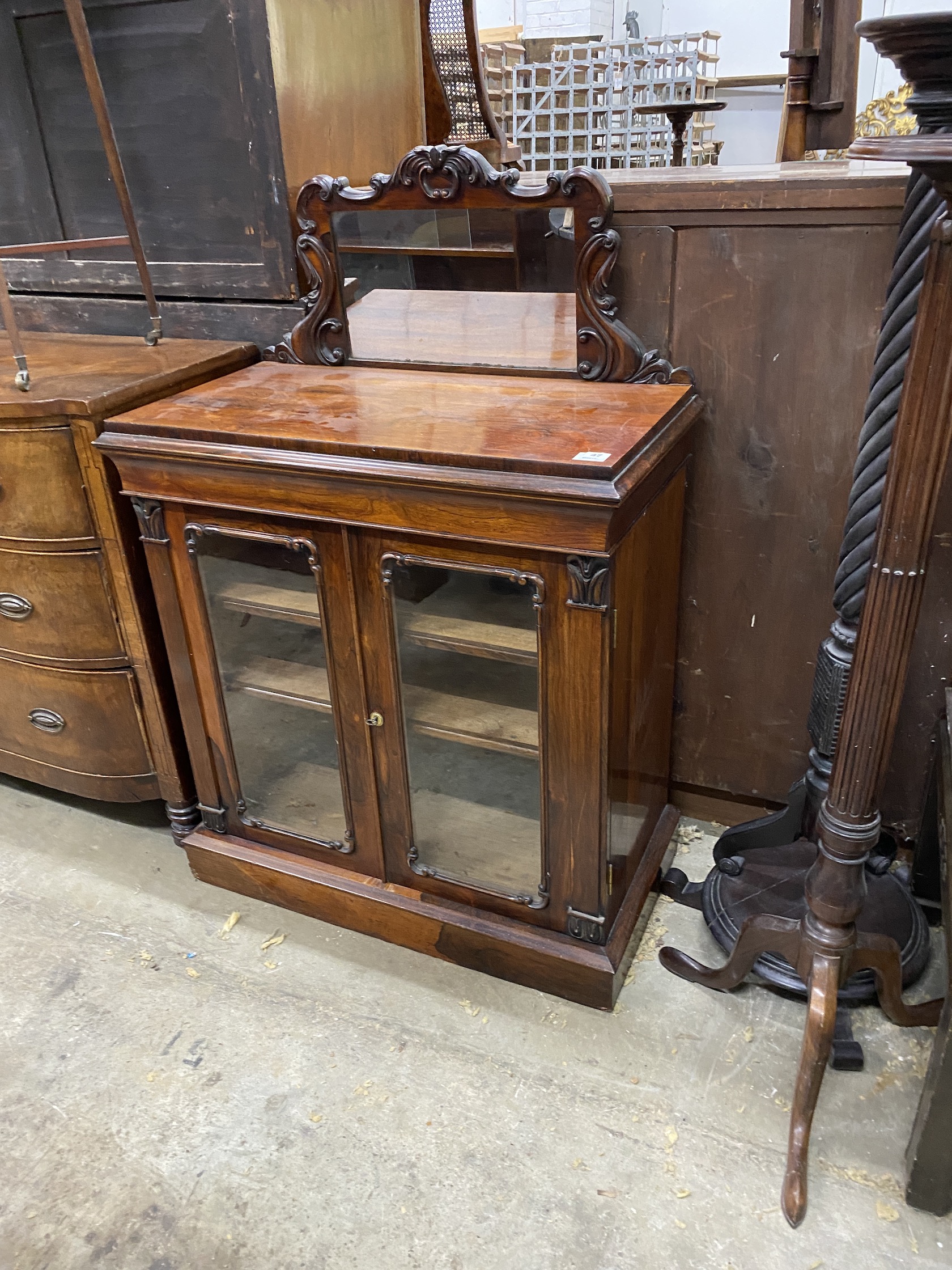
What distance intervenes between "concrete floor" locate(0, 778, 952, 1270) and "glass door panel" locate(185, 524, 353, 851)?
228 mm

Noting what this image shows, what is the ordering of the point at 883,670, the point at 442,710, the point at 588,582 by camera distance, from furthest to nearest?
the point at 442,710 → the point at 588,582 → the point at 883,670

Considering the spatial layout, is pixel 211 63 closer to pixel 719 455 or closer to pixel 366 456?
pixel 366 456

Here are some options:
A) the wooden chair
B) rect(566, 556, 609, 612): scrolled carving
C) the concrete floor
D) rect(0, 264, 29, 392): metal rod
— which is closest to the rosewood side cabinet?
rect(566, 556, 609, 612): scrolled carving

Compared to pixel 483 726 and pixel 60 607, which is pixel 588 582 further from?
pixel 60 607

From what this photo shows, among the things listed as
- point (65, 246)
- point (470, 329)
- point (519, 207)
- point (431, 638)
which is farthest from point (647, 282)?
point (65, 246)

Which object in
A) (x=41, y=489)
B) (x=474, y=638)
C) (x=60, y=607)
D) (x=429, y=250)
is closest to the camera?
(x=474, y=638)

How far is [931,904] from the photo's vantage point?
163cm

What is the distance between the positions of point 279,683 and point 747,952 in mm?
884

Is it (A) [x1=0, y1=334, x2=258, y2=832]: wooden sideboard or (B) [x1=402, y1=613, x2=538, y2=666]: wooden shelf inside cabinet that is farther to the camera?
(A) [x1=0, y1=334, x2=258, y2=832]: wooden sideboard

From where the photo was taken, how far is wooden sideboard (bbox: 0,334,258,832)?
1.51 metres

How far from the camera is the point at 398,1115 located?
1.35 metres

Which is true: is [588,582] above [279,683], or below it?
above

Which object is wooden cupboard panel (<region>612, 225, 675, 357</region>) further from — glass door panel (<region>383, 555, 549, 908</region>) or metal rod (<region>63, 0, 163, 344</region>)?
metal rod (<region>63, 0, 163, 344</region>)

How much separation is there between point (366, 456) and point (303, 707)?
0.51m
